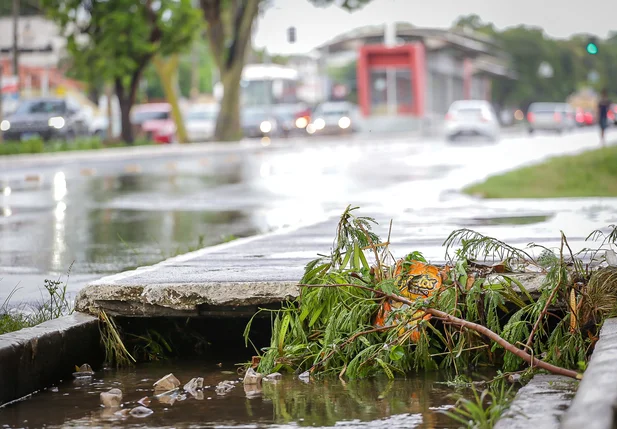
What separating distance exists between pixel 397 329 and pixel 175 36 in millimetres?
35252

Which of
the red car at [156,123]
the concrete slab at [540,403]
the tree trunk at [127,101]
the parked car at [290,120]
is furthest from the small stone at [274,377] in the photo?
the parked car at [290,120]

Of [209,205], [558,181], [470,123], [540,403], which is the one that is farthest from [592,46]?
[470,123]

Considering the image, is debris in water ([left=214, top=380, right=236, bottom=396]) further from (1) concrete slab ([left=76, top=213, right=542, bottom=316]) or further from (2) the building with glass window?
(2) the building with glass window

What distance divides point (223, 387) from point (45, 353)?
90 centimetres

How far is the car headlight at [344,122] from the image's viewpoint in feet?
191

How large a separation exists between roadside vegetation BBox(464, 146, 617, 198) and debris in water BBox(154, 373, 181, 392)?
1130 cm

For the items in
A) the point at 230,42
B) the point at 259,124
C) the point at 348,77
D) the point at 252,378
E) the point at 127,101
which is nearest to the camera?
the point at 252,378

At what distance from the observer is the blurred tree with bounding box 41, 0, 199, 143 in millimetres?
38938

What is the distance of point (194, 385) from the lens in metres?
5.99

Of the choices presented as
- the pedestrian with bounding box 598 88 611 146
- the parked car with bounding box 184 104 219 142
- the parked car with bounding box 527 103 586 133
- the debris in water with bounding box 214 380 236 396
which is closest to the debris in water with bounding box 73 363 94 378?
the debris in water with bounding box 214 380 236 396

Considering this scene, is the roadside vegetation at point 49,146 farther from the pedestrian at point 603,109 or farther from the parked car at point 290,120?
the parked car at point 290,120

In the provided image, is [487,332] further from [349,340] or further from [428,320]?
[349,340]

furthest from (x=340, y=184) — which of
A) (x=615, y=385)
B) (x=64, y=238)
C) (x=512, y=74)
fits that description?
(x=512, y=74)

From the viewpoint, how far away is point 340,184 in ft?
70.5
